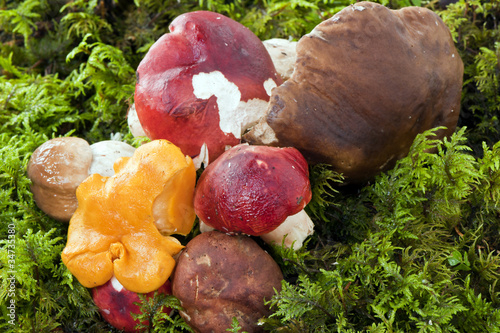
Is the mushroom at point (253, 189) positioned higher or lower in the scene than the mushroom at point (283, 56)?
lower

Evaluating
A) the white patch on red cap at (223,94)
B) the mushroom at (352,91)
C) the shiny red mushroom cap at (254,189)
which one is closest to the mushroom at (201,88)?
the white patch on red cap at (223,94)

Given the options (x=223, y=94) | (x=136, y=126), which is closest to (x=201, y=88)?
(x=223, y=94)

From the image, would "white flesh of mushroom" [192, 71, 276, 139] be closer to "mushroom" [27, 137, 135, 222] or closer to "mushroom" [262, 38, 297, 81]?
"mushroom" [262, 38, 297, 81]

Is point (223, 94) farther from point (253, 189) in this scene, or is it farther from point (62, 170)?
point (62, 170)

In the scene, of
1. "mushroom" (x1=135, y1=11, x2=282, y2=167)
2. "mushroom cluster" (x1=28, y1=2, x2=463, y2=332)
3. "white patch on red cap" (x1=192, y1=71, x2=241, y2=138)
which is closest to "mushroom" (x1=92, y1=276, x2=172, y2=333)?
"mushroom cluster" (x1=28, y1=2, x2=463, y2=332)

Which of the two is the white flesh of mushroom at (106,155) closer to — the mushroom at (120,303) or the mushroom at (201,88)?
the mushroom at (201,88)

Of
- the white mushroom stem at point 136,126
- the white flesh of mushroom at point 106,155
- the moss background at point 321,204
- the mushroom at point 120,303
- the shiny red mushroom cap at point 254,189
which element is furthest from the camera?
the white mushroom stem at point 136,126

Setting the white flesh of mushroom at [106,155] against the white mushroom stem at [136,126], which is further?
the white mushroom stem at [136,126]

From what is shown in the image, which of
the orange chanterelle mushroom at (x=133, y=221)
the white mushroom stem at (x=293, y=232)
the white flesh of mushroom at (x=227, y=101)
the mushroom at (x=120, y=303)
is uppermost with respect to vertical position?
the white flesh of mushroom at (x=227, y=101)
